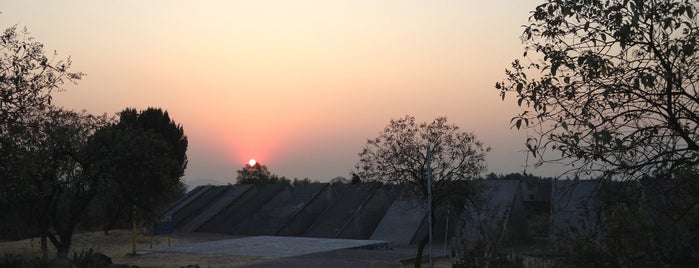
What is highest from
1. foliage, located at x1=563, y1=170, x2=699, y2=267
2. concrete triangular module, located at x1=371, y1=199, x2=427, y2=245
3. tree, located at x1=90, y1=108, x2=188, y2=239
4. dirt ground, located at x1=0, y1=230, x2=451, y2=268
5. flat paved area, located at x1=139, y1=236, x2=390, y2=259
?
tree, located at x1=90, y1=108, x2=188, y2=239

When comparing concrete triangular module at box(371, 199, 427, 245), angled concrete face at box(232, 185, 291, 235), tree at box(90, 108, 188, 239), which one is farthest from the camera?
angled concrete face at box(232, 185, 291, 235)

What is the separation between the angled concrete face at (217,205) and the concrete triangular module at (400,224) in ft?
43.4

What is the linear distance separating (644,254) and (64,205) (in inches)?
944

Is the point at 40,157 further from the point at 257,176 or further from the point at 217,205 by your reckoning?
the point at 257,176

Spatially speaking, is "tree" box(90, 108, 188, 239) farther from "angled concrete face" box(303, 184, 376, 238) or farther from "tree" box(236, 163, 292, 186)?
"tree" box(236, 163, 292, 186)

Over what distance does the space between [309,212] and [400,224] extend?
763 cm

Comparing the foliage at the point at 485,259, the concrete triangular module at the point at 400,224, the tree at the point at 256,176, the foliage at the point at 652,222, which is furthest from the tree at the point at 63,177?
the tree at the point at 256,176

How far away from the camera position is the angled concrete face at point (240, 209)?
37.9 m

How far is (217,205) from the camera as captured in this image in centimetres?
4184

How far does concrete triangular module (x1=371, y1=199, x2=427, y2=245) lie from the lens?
97.2 ft

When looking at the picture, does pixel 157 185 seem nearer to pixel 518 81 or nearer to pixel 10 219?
pixel 10 219

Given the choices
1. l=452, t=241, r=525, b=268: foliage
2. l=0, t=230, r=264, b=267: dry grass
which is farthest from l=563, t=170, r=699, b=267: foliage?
l=0, t=230, r=264, b=267: dry grass

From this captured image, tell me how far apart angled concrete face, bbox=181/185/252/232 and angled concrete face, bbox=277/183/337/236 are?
5.82 m

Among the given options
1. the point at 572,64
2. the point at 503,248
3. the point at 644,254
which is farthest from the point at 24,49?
the point at 644,254
